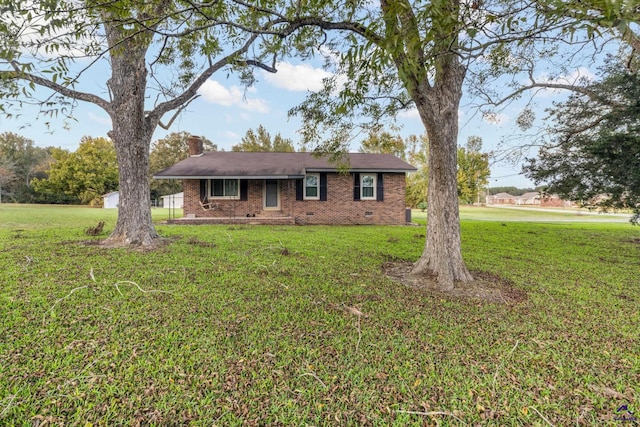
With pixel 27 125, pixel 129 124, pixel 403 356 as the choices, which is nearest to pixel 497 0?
pixel 403 356

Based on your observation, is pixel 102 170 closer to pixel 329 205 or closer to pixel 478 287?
pixel 329 205

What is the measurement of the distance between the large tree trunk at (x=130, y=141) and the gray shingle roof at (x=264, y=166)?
6.63 metres

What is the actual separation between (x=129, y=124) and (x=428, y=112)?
21.1 feet

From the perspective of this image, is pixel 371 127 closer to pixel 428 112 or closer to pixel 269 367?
pixel 428 112

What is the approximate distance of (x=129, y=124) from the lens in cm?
654

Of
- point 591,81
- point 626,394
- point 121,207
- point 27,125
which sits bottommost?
point 626,394

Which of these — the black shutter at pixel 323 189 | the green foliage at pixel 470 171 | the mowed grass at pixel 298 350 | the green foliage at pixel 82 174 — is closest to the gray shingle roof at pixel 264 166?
the black shutter at pixel 323 189

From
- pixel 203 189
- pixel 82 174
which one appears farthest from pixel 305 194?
pixel 82 174

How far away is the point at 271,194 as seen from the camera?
48.3 feet

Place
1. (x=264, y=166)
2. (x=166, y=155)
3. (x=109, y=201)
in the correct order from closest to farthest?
(x=264, y=166)
(x=109, y=201)
(x=166, y=155)

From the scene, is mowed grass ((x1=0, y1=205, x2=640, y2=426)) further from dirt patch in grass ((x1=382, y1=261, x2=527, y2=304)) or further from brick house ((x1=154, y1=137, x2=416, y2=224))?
brick house ((x1=154, y1=137, x2=416, y2=224))

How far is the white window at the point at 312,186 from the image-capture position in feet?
47.0

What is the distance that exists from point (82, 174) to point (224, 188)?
29.8 meters

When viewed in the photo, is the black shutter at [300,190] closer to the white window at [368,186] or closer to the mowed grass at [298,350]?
the white window at [368,186]
